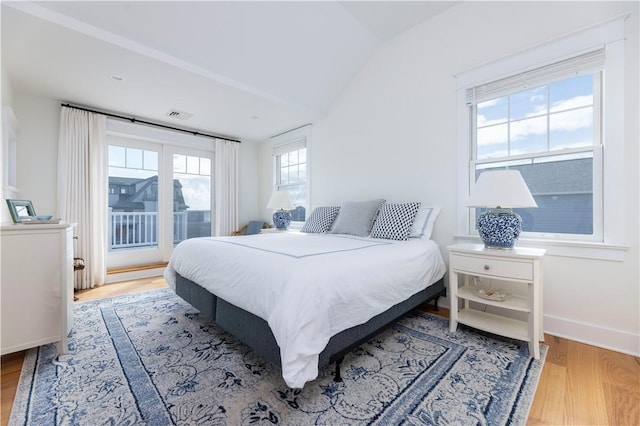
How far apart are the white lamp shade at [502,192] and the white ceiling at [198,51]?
75.7 inches

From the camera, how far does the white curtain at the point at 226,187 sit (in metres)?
4.66

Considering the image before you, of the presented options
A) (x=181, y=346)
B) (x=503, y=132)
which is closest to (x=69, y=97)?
(x=181, y=346)

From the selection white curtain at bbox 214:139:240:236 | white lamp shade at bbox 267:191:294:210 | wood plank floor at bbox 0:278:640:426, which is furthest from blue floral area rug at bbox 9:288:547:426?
white curtain at bbox 214:139:240:236

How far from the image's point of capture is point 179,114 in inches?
148

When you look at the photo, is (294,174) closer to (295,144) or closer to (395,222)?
(295,144)

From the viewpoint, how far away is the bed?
123 centimetres

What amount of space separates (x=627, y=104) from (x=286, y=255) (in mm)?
2552

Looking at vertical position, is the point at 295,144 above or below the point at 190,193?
above

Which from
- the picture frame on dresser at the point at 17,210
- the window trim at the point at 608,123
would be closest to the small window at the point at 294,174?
the picture frame on dresser at the point at 17,210

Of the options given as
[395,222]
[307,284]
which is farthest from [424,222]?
[307,284]

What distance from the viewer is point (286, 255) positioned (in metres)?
1.67

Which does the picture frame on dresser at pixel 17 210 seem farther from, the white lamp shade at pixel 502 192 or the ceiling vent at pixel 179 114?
the white lamp shade at pixel 502 192

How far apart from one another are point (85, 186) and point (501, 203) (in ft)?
14.9

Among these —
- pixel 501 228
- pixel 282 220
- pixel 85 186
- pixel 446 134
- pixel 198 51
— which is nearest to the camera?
pixel 501 228
